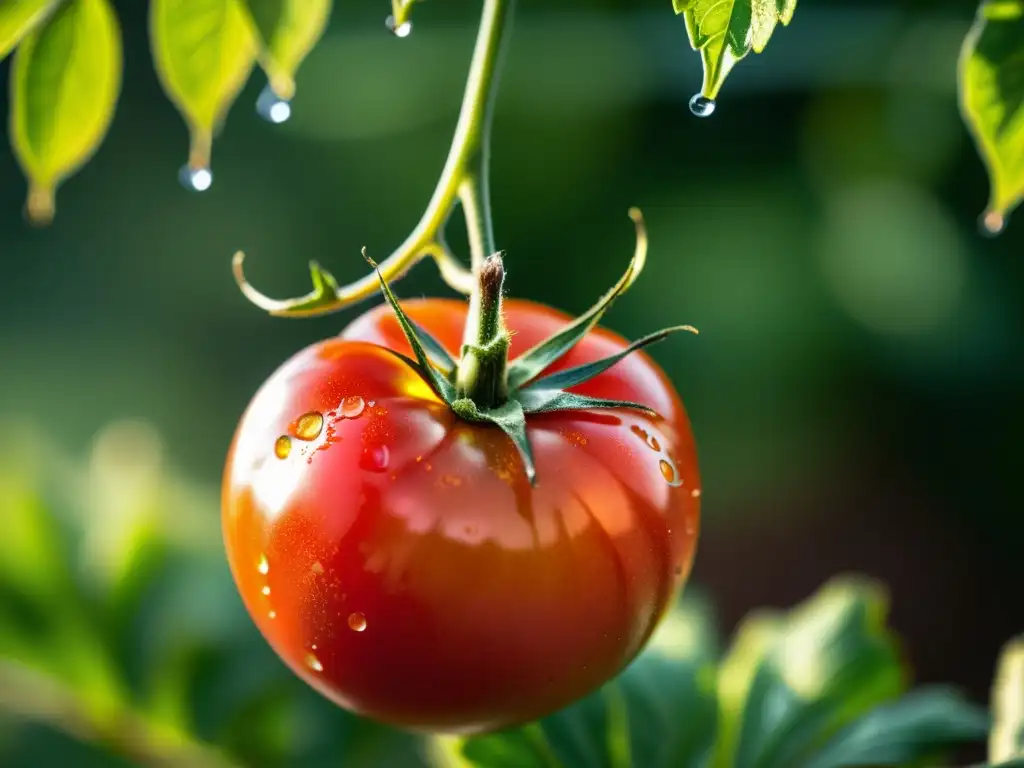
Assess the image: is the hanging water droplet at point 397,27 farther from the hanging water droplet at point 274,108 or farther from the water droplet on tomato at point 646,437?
the water droplet on tomato at point 646,437

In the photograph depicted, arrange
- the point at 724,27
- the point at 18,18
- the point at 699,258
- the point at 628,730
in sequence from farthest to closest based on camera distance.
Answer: the point at 699,258, the point at 628,730, the point at 18,18, the point at 724,27

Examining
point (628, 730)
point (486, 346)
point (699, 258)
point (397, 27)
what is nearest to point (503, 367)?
point (486, 346)

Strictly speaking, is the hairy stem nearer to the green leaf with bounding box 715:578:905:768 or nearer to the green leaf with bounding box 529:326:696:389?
the green leaf with bounding box 529:326:696:389

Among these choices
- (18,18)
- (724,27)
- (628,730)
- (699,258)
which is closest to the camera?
(724,27)

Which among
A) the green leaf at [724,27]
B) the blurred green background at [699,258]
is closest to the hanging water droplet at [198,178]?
the green leaf at [724,27]

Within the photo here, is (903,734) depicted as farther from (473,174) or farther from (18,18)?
(18,18)

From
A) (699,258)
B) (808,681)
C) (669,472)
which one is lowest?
(699,258)
